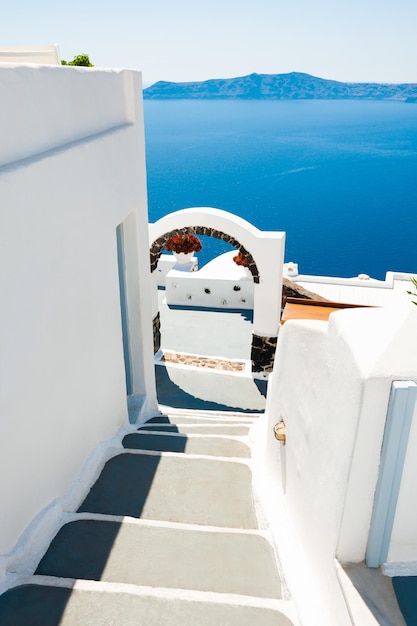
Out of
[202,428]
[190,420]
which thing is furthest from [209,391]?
[202,428]

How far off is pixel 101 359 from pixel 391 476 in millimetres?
3894

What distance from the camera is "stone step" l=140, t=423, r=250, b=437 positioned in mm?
7770

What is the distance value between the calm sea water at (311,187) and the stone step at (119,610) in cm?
4296

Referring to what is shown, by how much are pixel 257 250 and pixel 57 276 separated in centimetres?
848

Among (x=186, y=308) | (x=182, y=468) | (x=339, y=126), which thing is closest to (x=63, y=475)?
(x=182, y=468)

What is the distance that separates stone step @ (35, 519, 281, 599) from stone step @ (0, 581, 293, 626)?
11.2 inches

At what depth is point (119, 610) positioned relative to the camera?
3369 millimetres

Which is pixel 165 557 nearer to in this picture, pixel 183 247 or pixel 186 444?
pixel 186 444

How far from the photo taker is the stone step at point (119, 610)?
130 inches

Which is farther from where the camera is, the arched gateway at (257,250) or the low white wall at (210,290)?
the low white wall at (210,290)

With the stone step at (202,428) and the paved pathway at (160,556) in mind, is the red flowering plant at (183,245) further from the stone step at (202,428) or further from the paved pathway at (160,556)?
the paved pathway at (160,556)

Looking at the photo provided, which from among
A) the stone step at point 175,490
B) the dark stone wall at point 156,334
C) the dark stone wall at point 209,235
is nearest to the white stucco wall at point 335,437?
the stone step at point 175,490


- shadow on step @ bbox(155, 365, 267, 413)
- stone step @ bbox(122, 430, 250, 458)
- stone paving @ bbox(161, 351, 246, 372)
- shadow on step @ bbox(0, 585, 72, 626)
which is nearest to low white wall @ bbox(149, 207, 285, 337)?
stone paving @ bbox(161, 351, 246, 372)

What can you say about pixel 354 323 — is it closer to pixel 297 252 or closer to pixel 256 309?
pixel 256 309
